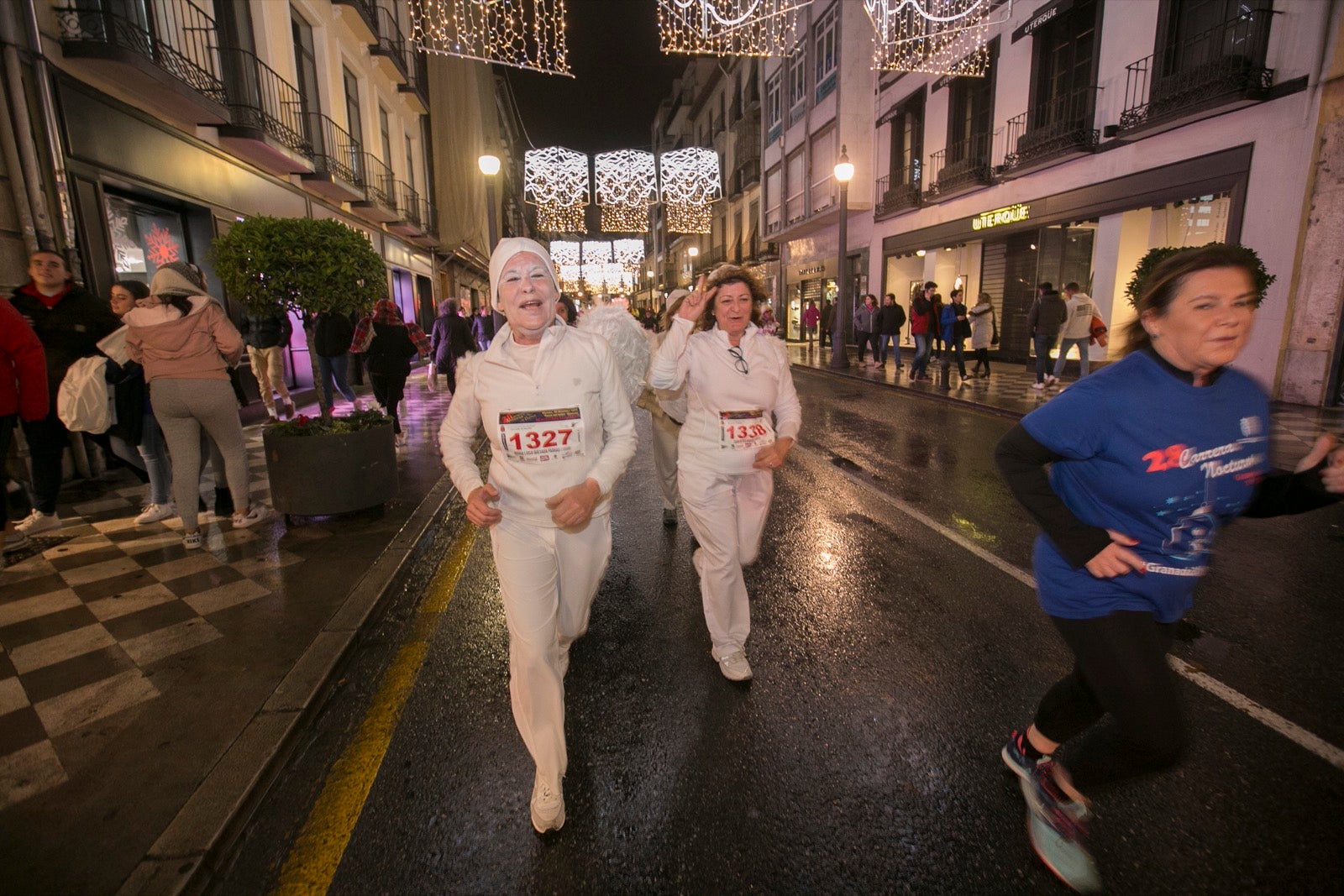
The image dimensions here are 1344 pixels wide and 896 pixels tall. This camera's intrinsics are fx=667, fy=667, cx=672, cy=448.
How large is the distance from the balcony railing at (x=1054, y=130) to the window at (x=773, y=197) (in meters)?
15.8

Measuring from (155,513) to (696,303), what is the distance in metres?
5.00

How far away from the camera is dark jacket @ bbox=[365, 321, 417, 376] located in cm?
843

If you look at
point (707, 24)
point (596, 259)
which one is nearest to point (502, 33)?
point (707, 24)

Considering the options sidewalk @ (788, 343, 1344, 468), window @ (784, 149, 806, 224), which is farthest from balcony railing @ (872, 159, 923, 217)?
window @ (784, 149, 806, 224)

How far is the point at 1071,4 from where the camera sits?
1409 centimetres

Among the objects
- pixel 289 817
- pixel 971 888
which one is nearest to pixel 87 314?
pixel 289 817

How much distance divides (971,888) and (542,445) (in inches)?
73.0

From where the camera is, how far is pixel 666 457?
5512mm

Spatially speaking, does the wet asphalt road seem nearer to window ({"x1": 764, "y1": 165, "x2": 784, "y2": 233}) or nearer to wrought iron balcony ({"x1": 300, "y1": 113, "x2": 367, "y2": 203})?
wrought iron balcony ({"x1": 300, "y1": 113, "x2": 367, "y2": 203})

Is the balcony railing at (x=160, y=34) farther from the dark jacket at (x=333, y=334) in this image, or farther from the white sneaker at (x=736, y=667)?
Answer: the white sneaker at (x=736, y=667)

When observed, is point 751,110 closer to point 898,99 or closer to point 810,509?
point 898,99

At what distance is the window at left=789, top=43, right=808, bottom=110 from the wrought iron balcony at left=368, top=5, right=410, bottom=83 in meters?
15.6

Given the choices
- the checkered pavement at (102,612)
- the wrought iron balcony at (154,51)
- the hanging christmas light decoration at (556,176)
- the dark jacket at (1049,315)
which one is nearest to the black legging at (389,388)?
the checkered pavement at (102,612)

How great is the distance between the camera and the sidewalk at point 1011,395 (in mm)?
7566
